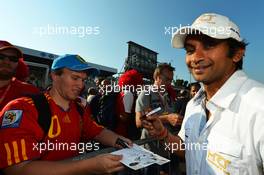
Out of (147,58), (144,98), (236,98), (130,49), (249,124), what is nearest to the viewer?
(249,124)

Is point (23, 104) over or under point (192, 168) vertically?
over

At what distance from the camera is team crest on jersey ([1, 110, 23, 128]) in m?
1.82

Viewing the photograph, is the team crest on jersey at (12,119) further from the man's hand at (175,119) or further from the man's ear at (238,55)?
the man's hand at (175,119)

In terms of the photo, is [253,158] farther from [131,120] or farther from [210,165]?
[131,120]

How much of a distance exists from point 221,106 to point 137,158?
31.3 inches

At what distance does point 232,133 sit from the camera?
1725 mm

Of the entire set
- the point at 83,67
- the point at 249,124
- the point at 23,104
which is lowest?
the point at 249,124

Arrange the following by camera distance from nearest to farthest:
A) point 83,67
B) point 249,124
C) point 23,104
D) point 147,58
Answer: point 249,124, point 23,104, point 83,67, point 147,58

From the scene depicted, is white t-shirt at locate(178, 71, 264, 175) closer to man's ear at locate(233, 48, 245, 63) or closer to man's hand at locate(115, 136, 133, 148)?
man's ear at locate(233, 48, 245, 63)

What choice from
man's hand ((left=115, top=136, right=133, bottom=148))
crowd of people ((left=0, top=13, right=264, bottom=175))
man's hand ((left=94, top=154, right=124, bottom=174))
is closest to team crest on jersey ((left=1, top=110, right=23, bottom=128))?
crowd of people ((left=0, top=13, right=264, bottom=175))

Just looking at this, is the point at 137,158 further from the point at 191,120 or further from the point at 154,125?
the point at 191,120

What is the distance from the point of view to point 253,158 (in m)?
1.62

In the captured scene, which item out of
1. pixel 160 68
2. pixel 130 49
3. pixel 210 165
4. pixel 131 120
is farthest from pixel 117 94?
pixel 130 49

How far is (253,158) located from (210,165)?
336 millimetres
